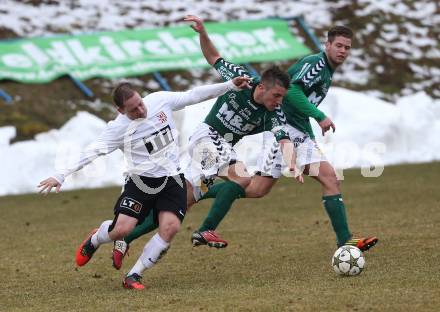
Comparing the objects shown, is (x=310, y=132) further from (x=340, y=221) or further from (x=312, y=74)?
(x=340, y=221)

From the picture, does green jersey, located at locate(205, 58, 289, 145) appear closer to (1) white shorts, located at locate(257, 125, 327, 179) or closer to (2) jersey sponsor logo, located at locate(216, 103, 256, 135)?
(2) jersey sponsor logo, located at locate(216, 103, 256, 135)

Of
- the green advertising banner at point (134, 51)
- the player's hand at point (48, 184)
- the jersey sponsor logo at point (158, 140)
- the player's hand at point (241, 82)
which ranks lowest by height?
the green advertising banner at point (134, 51)

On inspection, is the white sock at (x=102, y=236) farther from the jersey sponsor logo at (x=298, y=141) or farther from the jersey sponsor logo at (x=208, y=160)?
the jersey sponsor logo at (x=298, y=141)

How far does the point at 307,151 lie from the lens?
880cm

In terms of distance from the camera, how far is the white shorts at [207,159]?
898cm

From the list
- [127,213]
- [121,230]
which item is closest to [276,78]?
[127,213]

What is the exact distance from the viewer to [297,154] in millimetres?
8836

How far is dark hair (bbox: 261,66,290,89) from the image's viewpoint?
26.3ft

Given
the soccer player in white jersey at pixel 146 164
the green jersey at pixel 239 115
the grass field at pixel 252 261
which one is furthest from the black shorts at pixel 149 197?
the green jersey at pixel 239 115

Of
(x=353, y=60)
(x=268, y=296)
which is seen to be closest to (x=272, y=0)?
(x=353, y=60)

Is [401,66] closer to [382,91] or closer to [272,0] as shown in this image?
[382,91]

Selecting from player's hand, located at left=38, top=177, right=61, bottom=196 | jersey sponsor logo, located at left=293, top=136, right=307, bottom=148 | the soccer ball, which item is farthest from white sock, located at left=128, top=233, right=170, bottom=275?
jersey sponsor logo, located at left=293, top=136, right=307, bottom=148

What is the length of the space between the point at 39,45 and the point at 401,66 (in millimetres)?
9573

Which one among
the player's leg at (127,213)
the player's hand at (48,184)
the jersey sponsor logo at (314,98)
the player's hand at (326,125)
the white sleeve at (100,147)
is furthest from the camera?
the jersey sponsor logo at (314,98)
